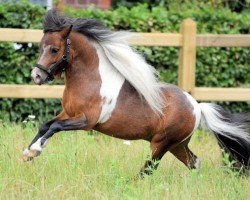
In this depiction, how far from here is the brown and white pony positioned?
22.2 ft

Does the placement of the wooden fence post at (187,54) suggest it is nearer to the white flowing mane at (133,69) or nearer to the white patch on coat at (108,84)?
the white flowing mane at (133,69)

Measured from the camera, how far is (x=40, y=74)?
6664 millimetres

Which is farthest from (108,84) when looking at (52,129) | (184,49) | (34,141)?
(184,49)

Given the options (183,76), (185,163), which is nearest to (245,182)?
(185,163)

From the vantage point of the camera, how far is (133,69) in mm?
7043

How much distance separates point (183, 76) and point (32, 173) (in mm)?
3293

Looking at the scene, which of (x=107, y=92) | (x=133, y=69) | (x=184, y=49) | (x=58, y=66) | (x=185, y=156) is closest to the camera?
(x=58, y=66)

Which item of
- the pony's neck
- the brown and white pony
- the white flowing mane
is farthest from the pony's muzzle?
the white flowing mane

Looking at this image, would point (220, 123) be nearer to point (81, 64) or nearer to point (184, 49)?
point (81, 64)

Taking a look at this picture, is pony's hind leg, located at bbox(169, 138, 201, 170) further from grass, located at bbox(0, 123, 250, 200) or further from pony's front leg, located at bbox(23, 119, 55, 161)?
pony's front leg, located at bbox(23, 119, 55, 161)

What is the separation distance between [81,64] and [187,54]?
2.78m

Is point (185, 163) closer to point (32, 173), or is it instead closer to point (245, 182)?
point (245, 182)

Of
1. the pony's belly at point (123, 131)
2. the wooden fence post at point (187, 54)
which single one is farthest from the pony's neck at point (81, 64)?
the wooden fence post at point (187, 54)

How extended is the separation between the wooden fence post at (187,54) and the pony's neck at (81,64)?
2678 millimetres
